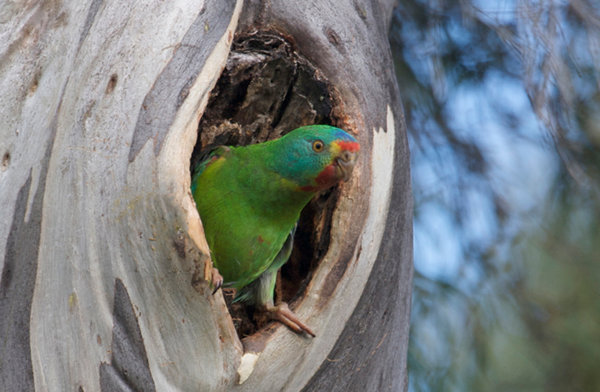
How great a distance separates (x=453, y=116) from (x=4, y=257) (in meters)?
2.46

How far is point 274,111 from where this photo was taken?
7.78 feet

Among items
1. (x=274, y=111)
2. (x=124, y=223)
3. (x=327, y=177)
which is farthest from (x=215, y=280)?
(x=274, y=111)

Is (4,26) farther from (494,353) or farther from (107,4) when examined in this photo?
(494,353)

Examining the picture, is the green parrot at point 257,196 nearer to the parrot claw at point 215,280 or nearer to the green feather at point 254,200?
the green feather at point 254,200

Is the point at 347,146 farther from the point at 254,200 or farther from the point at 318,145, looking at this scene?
the point at 254,200

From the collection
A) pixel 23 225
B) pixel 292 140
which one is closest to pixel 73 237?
pixel 23 225

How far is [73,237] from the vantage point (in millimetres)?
1676

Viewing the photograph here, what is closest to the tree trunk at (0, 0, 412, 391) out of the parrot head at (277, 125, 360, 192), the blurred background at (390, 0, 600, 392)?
the parrot head at (277, 125, 360, 192)

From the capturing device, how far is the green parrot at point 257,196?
212cm

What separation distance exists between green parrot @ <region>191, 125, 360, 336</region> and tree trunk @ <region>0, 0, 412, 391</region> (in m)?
0.20

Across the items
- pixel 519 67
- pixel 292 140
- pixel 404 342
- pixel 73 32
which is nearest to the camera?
pixel 73 32

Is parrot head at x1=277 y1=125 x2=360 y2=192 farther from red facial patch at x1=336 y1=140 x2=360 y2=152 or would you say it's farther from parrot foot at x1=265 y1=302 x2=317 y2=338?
parrot foot at x1=265 y1=302 x2=317 y2=338

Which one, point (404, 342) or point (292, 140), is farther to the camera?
point (404, 342)

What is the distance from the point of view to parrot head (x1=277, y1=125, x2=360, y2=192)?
1.99 meters
